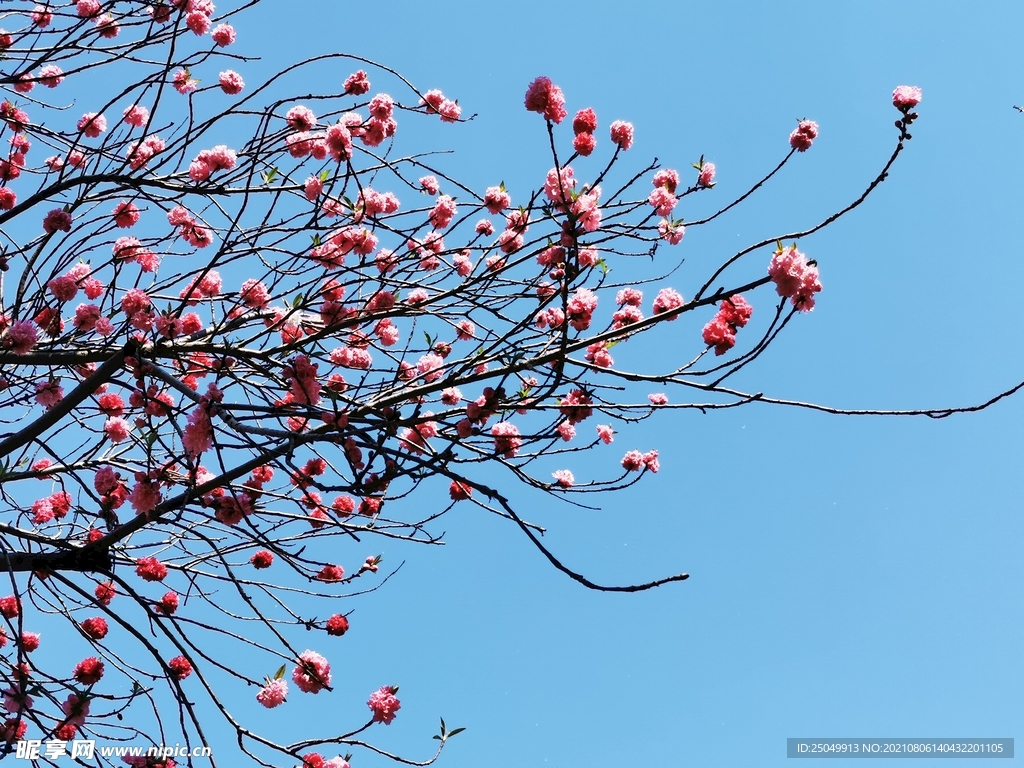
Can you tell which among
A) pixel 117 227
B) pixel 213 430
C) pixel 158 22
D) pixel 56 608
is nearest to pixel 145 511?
pixel 213 430

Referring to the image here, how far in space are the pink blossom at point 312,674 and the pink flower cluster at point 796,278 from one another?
2770 mm

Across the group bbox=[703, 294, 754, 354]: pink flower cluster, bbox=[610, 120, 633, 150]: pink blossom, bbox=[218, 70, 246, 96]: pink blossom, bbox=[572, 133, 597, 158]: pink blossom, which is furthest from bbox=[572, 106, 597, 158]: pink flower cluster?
bbox=[218, 70, 246, 96]: pink blossom

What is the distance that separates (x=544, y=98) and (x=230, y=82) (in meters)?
2.46

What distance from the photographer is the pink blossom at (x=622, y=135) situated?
399cm

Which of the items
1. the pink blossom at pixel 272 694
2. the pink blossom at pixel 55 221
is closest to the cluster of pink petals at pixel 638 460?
the pink blossom at pixel 272 694

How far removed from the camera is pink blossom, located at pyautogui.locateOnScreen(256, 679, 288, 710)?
3.81m

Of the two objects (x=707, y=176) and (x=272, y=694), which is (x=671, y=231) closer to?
(x=707, y=176)

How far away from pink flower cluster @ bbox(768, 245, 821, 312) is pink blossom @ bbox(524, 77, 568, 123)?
0.99 meters

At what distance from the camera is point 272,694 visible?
3807 millimetres

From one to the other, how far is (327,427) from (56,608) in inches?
92.4

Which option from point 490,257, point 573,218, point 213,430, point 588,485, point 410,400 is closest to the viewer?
point 573,218

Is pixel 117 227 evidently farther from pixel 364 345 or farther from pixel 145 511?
pixel 145 511

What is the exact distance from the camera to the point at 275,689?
150 inches

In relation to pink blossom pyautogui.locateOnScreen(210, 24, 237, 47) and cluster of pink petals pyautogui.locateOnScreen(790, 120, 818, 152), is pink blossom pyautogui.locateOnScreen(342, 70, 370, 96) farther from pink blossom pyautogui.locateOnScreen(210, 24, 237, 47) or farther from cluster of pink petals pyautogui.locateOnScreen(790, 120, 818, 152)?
cluster of pink petals pyautogui.locateOnScreen(790, 120, 818, 152)
